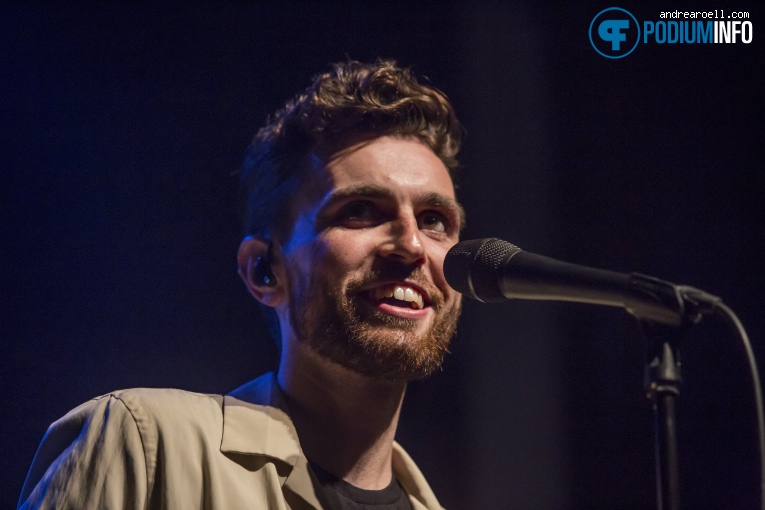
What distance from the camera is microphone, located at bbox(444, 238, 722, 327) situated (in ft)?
4.05

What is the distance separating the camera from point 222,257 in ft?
9.48

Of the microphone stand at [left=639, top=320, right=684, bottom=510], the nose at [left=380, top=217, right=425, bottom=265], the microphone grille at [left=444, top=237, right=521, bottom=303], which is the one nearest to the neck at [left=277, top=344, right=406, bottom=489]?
the nose at [left=380, top=217, right=425, bottom=265]

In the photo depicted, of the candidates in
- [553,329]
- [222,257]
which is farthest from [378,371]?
[553,329]

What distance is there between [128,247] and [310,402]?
1.02 m

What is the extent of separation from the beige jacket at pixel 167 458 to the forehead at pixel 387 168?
83 cm

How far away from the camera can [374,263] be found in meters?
2.17

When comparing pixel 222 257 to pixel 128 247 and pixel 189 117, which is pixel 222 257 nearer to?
pixel 128 247

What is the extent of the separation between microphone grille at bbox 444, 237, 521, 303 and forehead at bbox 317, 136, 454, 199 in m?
0.63

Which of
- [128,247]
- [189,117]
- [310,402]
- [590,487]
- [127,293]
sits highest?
[189,117]

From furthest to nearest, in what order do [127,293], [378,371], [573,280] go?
[127,293]
[378,371]
[573,280]

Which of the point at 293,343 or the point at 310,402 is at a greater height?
the point at 293,343

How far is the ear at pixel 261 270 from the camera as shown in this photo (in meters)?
2.43

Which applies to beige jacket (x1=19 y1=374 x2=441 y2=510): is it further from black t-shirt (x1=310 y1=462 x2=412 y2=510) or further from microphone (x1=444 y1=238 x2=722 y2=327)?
microphone (x1=444 y1=238 x2=722 y2=327)

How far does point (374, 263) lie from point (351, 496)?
28.3 inches
